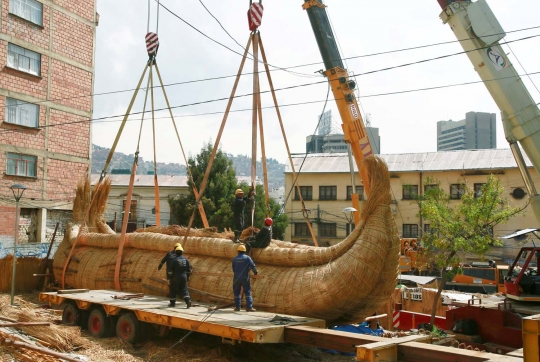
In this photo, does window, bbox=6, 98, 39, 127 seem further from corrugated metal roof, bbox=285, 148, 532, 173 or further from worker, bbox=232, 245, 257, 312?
corrugated metal roof, bbox=285, 148, 532, 173

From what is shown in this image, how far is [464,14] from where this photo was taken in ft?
42.7

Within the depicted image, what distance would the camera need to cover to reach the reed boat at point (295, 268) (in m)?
10.1

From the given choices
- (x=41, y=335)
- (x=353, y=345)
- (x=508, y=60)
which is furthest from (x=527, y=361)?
(x=508, y=60)

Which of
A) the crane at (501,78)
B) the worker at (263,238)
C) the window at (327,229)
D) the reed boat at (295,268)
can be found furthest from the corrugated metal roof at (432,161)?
the worker at (263,238)

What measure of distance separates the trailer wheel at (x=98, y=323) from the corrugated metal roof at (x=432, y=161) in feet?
94.6

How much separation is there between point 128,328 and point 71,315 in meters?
2.34

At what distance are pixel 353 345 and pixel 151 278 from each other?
7.23 metres

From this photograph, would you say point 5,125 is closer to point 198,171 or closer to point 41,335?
point 198,171

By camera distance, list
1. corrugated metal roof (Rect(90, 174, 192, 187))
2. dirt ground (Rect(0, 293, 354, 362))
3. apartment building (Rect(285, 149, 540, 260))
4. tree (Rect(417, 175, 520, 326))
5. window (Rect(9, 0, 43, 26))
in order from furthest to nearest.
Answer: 1. corrugated metal roof (Rect(90, 174, 192, 187))
2. apartment building (Rect(285, 149, 540, 260))
3. window (Rect(9, 0, 43, 26))
4. tree (Rect(417, 175, 520, 326))
5. dirt ground (Rect(0, 293, 354, 362))

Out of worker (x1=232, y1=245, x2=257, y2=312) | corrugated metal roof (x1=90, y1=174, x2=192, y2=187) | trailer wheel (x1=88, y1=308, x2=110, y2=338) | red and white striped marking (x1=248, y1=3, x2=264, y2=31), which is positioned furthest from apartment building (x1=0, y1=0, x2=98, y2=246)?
corrugated metal roof (x1=90, y1=174, x2=192, y2=187)

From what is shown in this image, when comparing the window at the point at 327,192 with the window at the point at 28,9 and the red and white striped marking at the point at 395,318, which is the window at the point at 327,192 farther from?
the red and white striped marking at the point at 395,318

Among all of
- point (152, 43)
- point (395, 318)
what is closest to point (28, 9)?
point (152, 43)

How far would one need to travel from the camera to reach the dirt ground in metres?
10.1

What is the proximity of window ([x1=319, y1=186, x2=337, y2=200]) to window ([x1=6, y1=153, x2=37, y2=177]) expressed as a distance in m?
23.5
